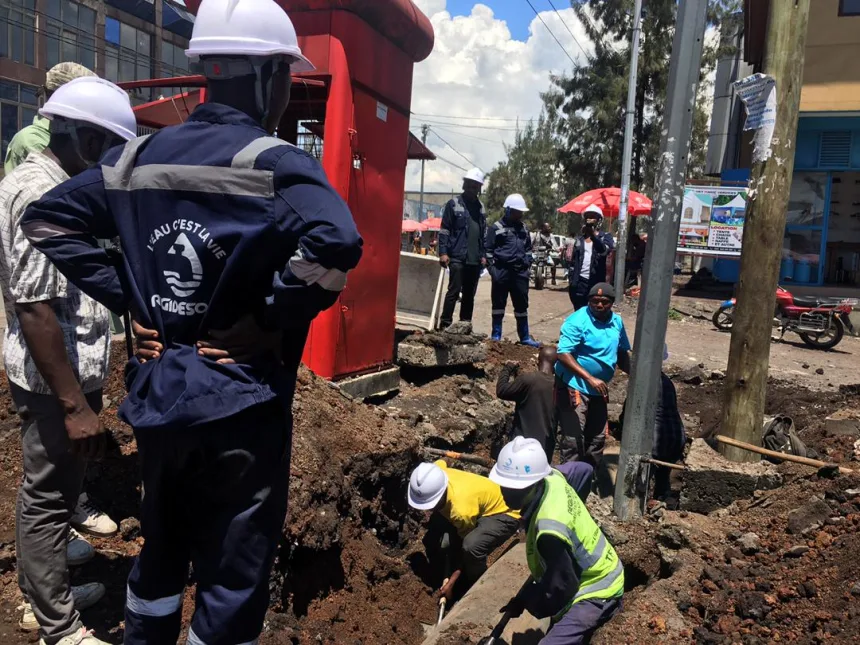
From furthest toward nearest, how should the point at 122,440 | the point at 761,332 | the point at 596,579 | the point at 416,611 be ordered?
the point at 761,332 < the point at 416,611 < the point at 122,440 < the point at 596,579

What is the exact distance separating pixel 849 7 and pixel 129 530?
569 inches

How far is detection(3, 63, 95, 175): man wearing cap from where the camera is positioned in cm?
333

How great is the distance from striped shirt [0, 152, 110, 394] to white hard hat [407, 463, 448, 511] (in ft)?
6.94

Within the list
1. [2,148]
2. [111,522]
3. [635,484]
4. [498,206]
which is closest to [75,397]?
[111,522]

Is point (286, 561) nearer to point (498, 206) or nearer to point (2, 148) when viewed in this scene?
point (2, 148)

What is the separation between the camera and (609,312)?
5.64 meters

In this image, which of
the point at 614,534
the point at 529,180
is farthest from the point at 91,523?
the point at 529,180

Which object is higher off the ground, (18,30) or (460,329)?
(18,30)

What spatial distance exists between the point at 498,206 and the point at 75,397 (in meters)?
47.2

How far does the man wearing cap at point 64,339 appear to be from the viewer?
247 cm

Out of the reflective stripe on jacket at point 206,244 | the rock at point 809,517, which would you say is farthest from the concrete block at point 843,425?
the reflective stripe on jacket at point 206,244

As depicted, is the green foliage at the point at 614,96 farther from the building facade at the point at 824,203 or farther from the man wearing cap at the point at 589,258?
the man wearing cap at the point at 589,258

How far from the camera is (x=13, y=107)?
89.8ft

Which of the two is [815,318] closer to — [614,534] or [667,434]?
[667,434]
